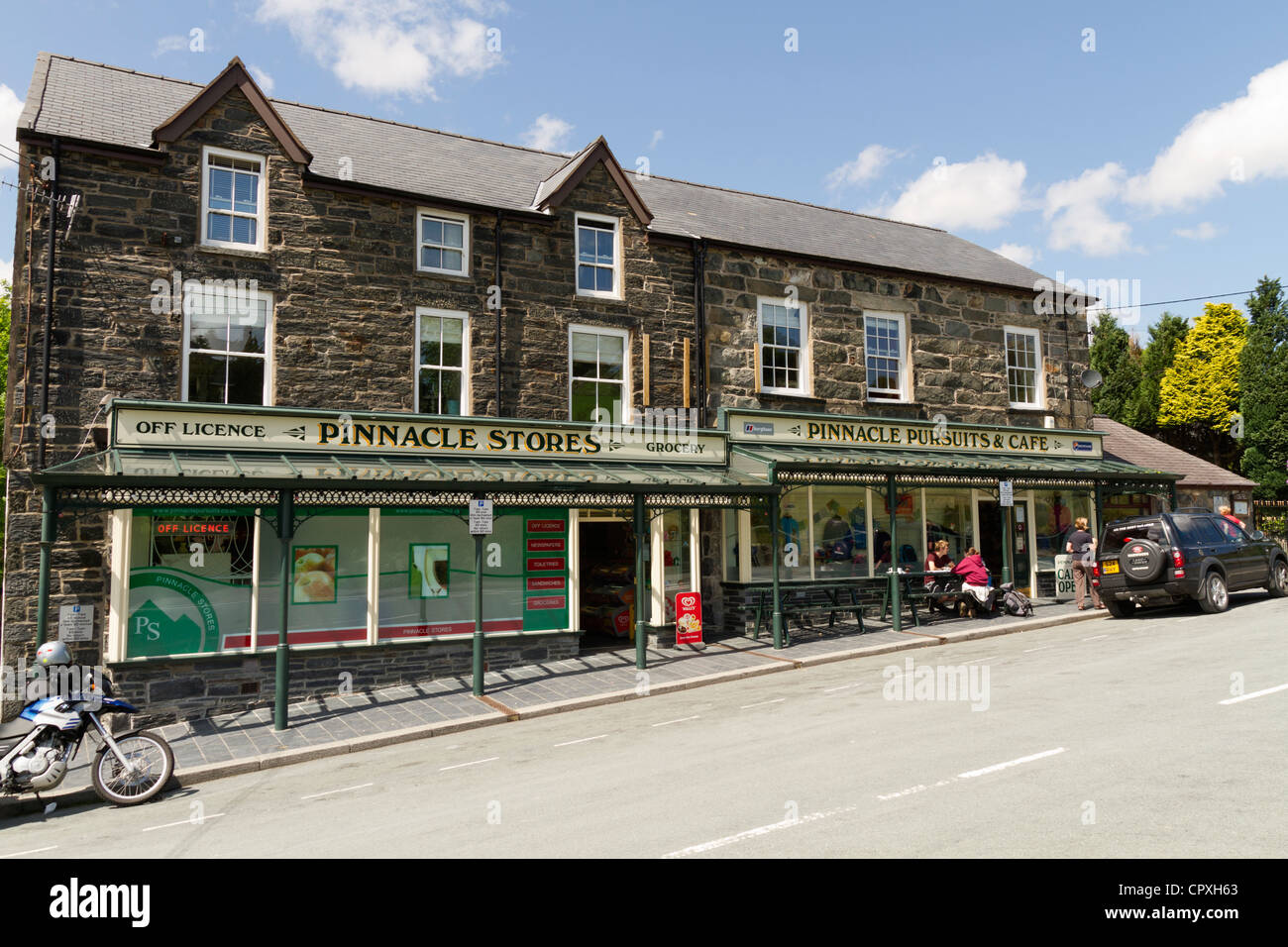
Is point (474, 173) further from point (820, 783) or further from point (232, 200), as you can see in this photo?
point (820, 783)

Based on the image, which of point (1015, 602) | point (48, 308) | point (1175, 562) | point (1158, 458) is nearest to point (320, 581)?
point (48, 308)

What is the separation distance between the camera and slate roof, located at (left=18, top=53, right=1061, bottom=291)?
45.7 ft

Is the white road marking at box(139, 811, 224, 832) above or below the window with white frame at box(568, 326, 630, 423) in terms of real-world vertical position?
below

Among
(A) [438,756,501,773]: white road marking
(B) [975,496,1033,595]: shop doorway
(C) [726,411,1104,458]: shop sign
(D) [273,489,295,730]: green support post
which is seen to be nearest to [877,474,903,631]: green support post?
(C) [726,411,1104,458]: shop sign

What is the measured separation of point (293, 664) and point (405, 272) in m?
7.04

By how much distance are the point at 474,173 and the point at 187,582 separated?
9.82m

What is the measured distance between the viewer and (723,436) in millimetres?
16641

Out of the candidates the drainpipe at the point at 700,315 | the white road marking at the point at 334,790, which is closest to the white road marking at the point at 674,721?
the white road marking at the point at 334,790

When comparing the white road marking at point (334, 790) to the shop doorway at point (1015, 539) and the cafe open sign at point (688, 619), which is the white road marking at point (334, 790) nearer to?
the cafe open sign at point (688, 619)

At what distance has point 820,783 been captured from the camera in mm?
6828

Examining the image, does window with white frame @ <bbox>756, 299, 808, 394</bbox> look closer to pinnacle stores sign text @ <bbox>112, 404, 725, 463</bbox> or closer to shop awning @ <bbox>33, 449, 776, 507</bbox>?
pinnacle stores sign text @ <bbox>112, 404, 725, 463</bbox>

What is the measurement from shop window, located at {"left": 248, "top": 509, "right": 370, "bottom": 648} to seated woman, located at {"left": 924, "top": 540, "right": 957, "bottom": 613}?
11.3 metres

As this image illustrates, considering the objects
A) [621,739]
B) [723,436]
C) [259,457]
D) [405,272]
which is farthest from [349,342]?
[621,739]
